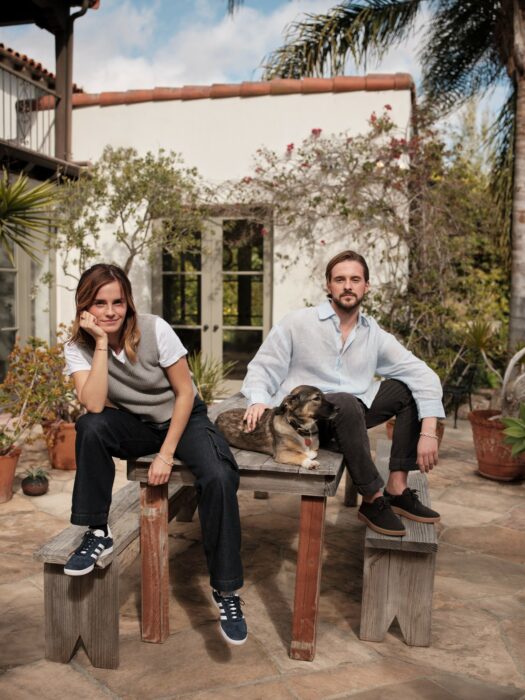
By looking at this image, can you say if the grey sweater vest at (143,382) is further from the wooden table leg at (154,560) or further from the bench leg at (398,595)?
the bench leg at (398,595)

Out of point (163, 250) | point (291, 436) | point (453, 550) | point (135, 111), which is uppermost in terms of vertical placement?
point (135, 111)

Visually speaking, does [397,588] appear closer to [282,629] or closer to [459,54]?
[282,629]

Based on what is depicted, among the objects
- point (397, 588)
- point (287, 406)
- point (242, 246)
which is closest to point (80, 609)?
point (287, 406)

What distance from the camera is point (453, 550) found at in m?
3.74

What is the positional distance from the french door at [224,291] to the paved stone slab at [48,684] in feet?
18.3

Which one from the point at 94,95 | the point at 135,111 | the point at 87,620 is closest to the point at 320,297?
the point at 135,111

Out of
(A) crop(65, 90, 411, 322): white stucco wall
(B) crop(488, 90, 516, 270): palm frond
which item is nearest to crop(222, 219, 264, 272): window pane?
(A) crop(65, 90, 411, 322): white stucco wall

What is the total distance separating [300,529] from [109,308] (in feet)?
3.71

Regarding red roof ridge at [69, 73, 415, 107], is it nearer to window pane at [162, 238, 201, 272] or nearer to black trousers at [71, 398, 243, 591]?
window pane at [162, 238, 201, 272]

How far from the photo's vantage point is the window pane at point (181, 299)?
8086mm

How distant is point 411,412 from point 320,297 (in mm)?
4690

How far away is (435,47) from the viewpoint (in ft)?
29.2

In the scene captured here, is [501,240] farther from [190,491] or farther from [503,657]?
[503,657]

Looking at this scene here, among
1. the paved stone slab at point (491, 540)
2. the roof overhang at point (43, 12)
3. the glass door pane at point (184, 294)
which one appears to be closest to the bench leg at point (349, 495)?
the paved stone slab at point (491, 540)
